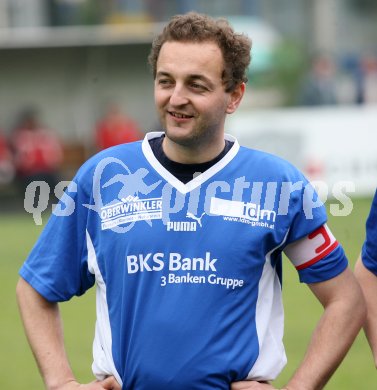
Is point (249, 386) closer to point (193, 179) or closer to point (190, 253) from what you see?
point (190, 253)

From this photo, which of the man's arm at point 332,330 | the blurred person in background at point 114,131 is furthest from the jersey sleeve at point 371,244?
the blurred person in background at point 114,131

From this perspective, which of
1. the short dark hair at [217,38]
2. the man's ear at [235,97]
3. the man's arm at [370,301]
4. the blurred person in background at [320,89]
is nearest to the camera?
the short dark hair at [217,38]

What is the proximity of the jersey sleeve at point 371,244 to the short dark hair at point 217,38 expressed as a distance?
81 centimetres

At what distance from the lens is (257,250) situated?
393cm

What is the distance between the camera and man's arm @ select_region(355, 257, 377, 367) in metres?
4.33

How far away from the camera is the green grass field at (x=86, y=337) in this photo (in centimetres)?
841

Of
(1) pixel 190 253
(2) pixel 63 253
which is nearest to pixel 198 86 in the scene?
(1) pixel 190 253

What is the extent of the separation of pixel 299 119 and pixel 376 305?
650 inches

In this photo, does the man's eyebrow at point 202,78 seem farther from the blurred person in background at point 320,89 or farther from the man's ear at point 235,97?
the blurred person in background at point 320,89

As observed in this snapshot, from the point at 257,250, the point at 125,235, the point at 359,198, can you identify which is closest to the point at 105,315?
the point at 125,235

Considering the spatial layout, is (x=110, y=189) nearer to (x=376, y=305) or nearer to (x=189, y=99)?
(x=189, y=99)

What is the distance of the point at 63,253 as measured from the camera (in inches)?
160

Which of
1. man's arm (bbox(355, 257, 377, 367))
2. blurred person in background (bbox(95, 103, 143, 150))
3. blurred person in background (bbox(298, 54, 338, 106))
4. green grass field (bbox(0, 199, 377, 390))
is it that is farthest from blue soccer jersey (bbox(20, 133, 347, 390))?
blurred person in background (bbox(298, 54, 338, 106))

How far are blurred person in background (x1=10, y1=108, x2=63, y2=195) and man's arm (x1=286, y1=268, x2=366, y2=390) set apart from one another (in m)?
18.4
